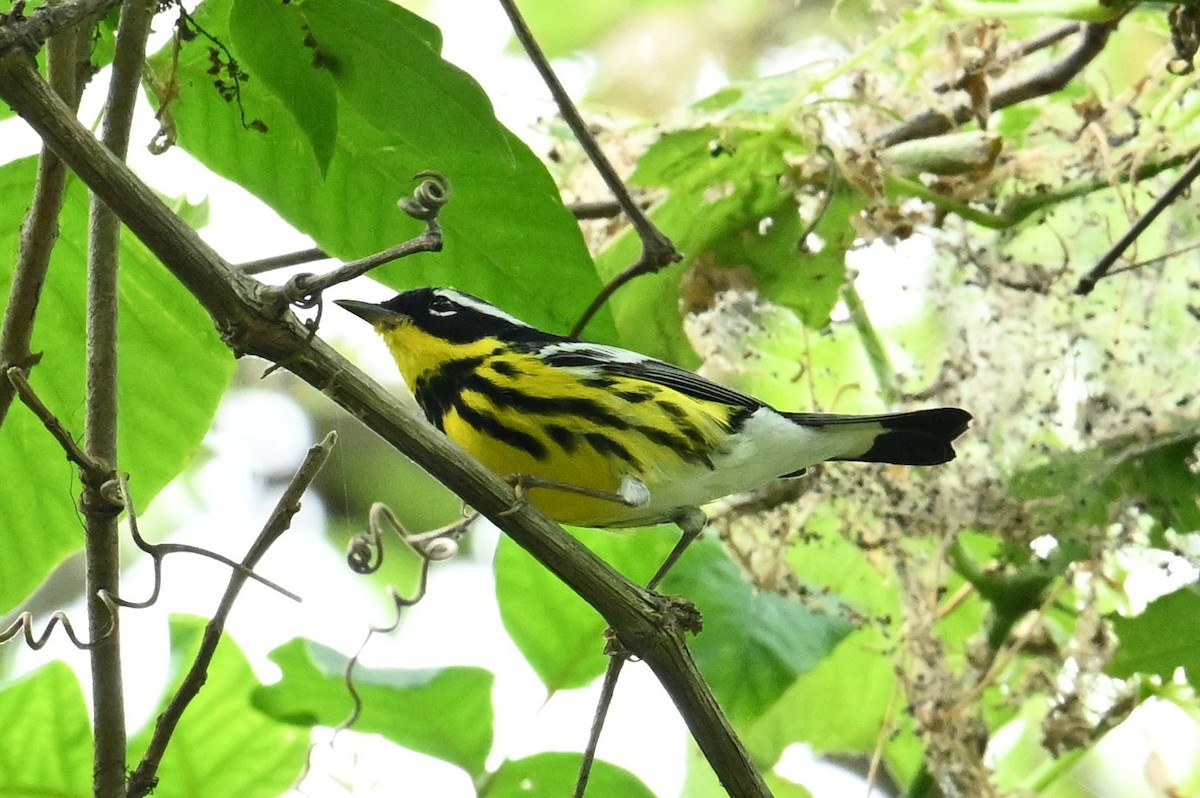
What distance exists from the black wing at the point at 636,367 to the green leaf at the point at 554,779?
0.50 metres

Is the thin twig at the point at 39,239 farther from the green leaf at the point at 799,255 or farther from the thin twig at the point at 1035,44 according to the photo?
the thin twig at the point at 1035,44

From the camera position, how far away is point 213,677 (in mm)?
1507

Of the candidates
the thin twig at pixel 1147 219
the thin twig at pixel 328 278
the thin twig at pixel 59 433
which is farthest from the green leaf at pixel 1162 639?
the thin twig at pixel 59 433

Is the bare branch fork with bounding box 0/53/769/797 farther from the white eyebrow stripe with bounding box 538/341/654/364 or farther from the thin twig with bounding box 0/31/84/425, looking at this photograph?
the white eyebrow stripe with bounding box 538/341/654/364

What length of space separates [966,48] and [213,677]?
1401 millimetres

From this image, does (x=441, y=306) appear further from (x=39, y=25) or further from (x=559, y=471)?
(x=39, y=25)

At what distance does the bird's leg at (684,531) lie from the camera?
166cm

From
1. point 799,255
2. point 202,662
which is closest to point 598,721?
point 202,662

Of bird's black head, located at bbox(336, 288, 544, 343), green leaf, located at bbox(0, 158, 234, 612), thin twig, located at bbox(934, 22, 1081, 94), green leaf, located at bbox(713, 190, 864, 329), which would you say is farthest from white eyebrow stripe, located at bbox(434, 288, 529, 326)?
thin twig, located at bbox(934, 22, 1081, 94)

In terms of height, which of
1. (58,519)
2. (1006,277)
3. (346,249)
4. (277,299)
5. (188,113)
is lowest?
(277,299)

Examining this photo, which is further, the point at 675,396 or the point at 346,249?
the point at 675,396

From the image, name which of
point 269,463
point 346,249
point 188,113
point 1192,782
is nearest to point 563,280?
point 346,249

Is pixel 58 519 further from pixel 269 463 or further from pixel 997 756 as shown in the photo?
pixel 997 756

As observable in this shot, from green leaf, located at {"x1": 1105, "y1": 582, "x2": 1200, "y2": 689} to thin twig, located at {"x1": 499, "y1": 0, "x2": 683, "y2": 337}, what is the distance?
781 mm
